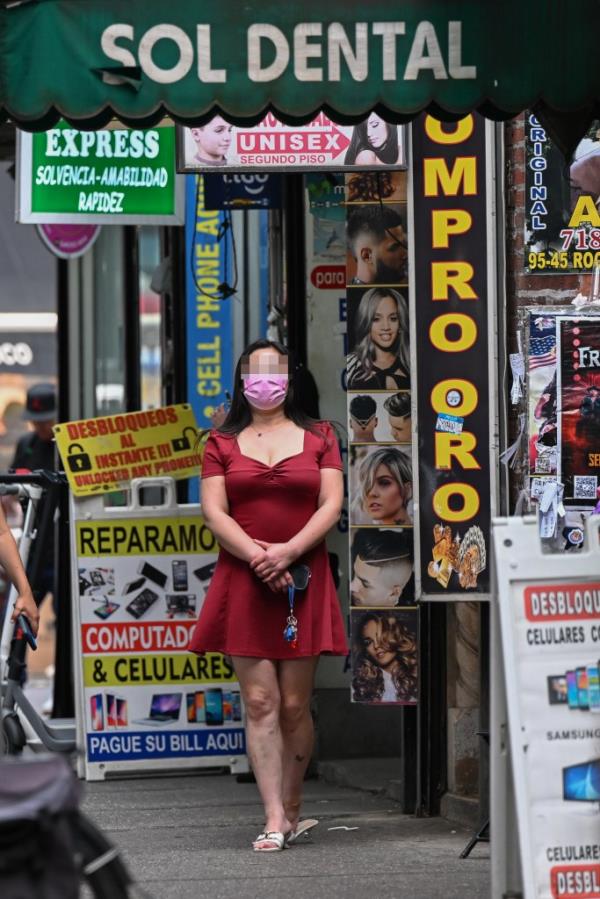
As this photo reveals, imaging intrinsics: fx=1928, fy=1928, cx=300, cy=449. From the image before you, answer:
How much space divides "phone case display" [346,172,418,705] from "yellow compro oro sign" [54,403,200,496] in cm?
164

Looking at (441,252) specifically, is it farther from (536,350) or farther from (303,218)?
(303,218)

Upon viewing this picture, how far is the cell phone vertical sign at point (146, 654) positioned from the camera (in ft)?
31.5

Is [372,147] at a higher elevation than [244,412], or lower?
higher

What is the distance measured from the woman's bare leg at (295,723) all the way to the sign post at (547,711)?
217 cm

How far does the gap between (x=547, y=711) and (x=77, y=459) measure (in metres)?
4.52

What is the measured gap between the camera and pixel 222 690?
9.63m

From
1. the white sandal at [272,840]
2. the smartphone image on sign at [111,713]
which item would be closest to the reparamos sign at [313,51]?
the white sandal at [272,840]

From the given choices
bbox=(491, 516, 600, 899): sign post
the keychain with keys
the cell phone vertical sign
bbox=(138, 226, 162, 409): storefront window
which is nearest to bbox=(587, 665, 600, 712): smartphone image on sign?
bbox=(491, 516, 600, 899): sign post

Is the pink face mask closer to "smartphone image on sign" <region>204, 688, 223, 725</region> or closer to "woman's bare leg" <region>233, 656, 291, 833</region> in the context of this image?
"woman's bare leg" <region>233, 656, 291, 833</region>

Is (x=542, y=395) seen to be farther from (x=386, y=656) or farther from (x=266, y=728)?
(x=266, y=728)

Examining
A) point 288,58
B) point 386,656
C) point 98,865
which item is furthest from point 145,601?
point 98,865

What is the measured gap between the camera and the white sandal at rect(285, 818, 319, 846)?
7695 mm

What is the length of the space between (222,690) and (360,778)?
0.84 m

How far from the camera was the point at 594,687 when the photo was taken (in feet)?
18.0
